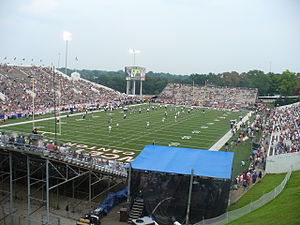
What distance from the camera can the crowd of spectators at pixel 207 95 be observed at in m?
67.9

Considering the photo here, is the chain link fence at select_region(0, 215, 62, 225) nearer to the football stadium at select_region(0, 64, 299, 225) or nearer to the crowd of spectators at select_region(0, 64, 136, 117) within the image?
the football stadium at select_region(0, 64, 299, 225)

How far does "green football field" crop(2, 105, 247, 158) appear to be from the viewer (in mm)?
25453

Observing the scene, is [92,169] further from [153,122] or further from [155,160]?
[153,122]

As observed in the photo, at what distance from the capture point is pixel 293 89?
80812mm

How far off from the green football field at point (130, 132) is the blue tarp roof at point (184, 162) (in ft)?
24.3

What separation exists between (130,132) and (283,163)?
591 inches

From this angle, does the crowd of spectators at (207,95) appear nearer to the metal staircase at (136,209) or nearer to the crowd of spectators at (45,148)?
the crowd of spectators at (45,148)

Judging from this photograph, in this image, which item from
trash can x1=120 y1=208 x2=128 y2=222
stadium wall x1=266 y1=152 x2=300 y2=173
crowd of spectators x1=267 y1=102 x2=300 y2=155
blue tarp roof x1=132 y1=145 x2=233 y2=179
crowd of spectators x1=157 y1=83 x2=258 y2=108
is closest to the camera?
blue tarp roof x1=132 y1=145 x2=233 y2=179

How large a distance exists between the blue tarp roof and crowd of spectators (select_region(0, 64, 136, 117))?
2141 centimetres

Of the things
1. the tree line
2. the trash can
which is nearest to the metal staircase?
the trash can

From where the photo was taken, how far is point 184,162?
14.0 metres

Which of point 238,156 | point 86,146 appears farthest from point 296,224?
point 86,146

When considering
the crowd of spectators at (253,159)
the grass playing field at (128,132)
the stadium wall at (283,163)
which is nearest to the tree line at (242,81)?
the grass playing field at (128,132)

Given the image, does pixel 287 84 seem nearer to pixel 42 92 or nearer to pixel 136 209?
pixel 42 92
